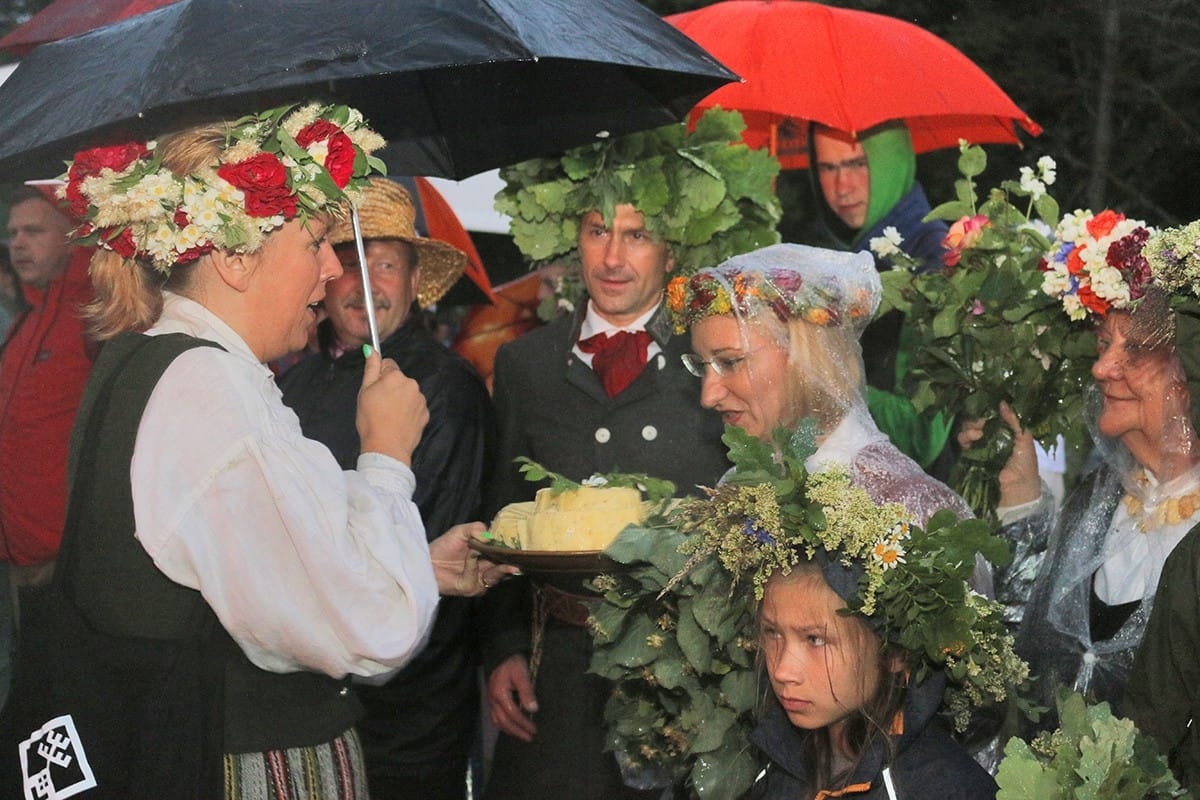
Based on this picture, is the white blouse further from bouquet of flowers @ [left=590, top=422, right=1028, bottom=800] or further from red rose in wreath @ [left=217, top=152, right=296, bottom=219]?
bouquet of flowers @ [left=590, top=422, right=1028, bottom=800]

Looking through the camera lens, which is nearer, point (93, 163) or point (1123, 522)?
point (93, 163)

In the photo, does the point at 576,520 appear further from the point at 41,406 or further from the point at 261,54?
the point at 41,406

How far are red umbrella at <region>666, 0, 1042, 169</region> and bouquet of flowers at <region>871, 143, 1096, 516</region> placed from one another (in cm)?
80

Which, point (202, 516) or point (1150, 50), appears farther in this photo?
point (1150, 50)

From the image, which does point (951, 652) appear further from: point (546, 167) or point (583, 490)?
point (546, 167)

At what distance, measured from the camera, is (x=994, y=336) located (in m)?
4.59

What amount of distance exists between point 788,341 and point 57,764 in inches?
82.1

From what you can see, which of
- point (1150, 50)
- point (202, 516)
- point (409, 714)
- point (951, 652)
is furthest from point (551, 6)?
point (1150, 50)

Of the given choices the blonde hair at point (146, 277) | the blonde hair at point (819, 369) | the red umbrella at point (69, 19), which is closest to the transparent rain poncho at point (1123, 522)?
the blonde hair at point (819, 369)

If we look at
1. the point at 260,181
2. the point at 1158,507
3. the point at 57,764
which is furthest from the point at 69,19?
the point at 1158,507

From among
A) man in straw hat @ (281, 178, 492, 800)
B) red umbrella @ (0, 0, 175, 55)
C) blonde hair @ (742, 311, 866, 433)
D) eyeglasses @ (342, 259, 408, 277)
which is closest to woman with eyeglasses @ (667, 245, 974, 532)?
blonde hair @ (742, 311, 866, 433)

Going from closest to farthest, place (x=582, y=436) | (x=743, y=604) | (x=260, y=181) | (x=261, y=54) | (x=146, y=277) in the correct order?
(x=261, y=54) < (x=260, y=181) < (x=146, y=277) < (x=743, y=604) < (x=582, y=436)

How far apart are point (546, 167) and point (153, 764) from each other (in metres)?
2.65

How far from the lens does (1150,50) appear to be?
7.59 m
